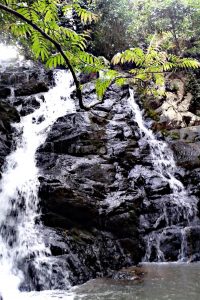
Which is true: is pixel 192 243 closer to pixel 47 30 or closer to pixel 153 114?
pixel 47 30

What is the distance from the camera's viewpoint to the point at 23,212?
8.20m

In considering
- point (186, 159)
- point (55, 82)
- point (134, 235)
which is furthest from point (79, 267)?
point (55, 82)

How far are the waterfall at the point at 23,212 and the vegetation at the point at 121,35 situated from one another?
113 inches

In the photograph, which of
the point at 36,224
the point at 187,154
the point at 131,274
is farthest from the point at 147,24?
the point at 131,274

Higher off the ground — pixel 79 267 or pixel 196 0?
pixel 196 0

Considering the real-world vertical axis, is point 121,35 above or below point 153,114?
above

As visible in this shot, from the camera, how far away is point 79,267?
6.46 meters

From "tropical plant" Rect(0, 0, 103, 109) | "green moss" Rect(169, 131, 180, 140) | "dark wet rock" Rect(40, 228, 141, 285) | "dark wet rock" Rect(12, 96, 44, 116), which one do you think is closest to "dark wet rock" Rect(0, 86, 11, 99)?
"dark wet rock" Rect(12, 96, 44, 116)

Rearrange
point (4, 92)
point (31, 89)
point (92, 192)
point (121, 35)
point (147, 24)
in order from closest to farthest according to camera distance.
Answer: point (92, 192) < point (4, 92) < point (31, 89) < point (147, 24) < point (121, 35)

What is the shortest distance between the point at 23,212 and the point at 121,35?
13.1 metres

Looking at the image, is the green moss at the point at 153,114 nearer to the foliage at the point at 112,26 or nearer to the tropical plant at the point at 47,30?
the foliage at the point at 112,26

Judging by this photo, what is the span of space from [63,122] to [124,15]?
31.8 ft

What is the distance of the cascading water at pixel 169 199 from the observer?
7.99 metres

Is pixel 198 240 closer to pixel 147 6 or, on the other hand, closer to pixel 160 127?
pixel 160 127
